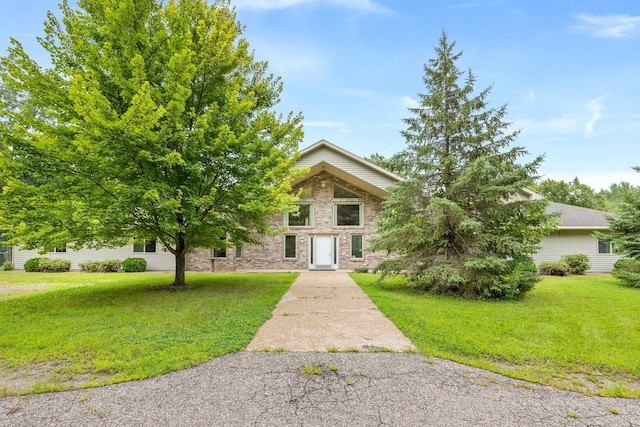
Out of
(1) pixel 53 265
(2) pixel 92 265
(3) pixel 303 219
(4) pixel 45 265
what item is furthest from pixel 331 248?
(4) pixel 45 265

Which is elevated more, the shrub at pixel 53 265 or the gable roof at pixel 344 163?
the gable roof at pixel 344 163

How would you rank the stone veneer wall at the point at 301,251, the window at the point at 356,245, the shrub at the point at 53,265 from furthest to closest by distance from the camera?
the window at the point at 356,245, the stone veneer wall at the point at 301,251, the shrub at the point at 53,265

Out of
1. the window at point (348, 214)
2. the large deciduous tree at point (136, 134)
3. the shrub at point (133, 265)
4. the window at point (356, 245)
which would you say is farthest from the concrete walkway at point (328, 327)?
the shrub at point (133, 265)

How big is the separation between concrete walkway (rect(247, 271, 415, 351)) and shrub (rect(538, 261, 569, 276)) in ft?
40.2

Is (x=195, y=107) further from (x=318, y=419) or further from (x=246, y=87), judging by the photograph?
(x=318, y=419)

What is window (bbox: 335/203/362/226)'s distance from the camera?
1716 cm

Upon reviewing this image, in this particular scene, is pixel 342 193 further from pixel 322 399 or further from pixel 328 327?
pixel 322 399

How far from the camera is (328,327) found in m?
5.62

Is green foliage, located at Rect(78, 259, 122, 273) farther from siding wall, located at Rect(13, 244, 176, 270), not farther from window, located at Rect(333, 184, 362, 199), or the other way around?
window, located at Rect(333, 184, 362, 199)

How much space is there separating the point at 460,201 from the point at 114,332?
8.82 meters

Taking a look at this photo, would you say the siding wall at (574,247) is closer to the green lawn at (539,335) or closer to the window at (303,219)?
the green lawn at (539,335)

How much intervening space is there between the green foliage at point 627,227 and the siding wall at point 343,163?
30.6 ft

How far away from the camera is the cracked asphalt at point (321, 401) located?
2.71 meters

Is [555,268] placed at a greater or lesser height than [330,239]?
lesser
